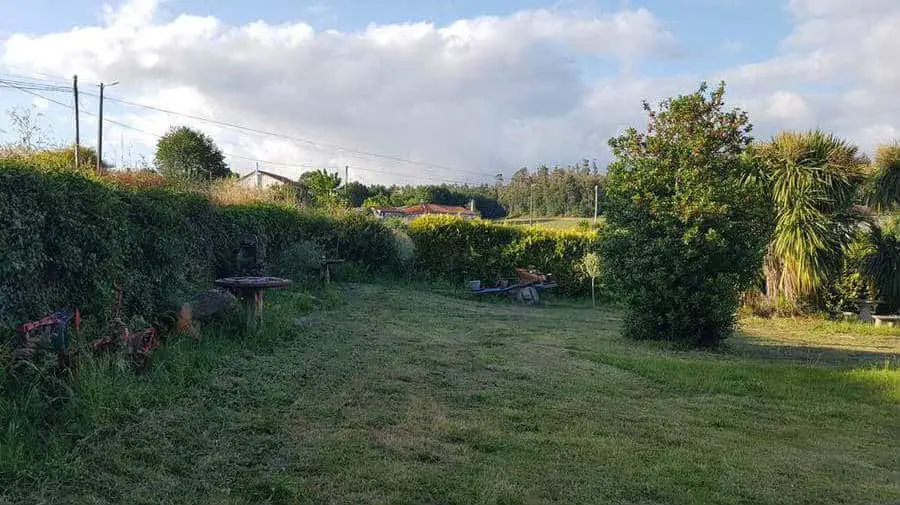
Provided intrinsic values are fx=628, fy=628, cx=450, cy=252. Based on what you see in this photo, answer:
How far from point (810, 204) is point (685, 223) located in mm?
6169

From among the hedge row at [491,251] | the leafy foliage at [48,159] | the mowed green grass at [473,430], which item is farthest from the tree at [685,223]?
the hedge row at [491,251]

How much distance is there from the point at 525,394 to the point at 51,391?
3639 mm

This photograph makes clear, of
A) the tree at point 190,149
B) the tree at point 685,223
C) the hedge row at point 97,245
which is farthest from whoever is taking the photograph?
the tree at point 190,149

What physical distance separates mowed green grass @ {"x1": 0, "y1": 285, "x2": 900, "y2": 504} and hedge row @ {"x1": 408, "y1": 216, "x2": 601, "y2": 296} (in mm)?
10425

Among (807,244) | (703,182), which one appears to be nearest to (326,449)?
(703,182)

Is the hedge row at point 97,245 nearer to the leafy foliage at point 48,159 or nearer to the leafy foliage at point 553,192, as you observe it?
the leafy foliage at point 48,159

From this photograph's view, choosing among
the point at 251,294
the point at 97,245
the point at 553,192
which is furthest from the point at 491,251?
the point at 553,192

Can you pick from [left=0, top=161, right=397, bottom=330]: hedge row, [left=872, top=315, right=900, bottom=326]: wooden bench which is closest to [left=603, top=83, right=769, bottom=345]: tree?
[left=0, top=161, right=397, bottom=330]: hedge row

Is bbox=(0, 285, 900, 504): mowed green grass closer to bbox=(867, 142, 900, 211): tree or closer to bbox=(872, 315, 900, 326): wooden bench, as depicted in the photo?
bbox=(872, 315, 900, 326): wooden bench

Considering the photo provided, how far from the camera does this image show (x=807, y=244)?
44.0 feet

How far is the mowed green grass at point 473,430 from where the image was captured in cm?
339

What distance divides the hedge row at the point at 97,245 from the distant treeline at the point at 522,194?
3967cm

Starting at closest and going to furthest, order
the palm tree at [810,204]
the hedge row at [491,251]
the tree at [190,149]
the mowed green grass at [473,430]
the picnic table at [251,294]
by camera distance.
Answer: the mowed green grass at [473,430]
the picnic table at [251,294]
the palm tree at [810,204]
the hedge row at [491,251]
the tree at [190,149]

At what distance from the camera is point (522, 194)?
62500 mm
